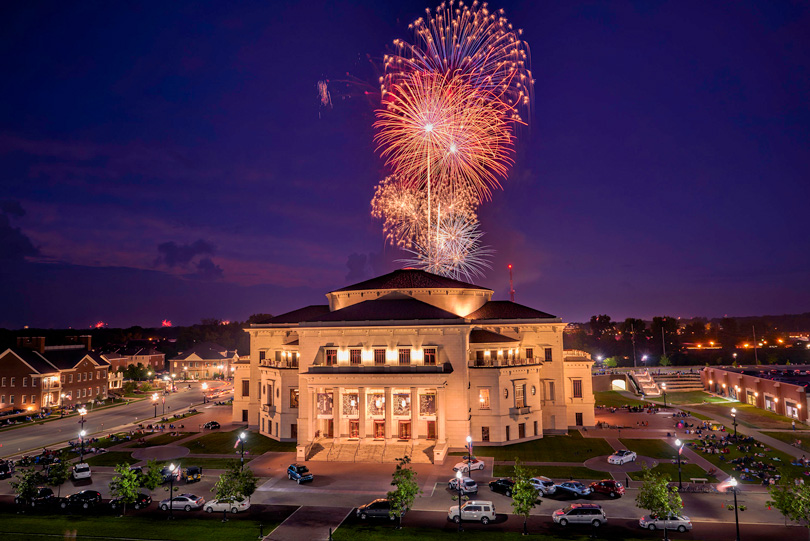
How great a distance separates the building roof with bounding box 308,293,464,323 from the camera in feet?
210

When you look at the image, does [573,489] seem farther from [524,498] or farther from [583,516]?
[524,498]

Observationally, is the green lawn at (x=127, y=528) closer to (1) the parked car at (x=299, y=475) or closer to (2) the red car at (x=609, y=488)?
(1) the parked car at (x=299, y=475)

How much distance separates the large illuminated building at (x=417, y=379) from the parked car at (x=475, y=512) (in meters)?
17.1

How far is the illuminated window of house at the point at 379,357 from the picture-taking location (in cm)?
6362

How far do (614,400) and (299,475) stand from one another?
7982 cm

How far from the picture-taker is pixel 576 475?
163ft

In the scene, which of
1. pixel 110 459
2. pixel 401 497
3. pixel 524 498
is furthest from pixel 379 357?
pixel 110 459

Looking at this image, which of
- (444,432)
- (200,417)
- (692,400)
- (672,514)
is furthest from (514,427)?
(692,400)

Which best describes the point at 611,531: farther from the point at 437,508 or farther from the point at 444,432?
the point at 444,432

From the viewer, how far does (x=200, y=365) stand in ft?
541

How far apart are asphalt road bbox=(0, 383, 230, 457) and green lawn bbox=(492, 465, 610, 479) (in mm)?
54964

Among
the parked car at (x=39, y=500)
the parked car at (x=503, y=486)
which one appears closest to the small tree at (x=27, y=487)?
the parked car at (x=39, y=500)

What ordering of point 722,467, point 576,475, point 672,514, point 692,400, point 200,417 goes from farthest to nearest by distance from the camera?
point 692,400 < point 200,417 < point 722,467 < point 576,475 < point 672,514

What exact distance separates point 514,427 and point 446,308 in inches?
702
